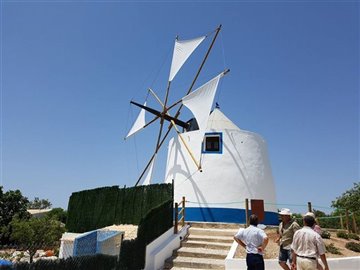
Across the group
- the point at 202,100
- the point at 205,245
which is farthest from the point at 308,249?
the point at 202,100

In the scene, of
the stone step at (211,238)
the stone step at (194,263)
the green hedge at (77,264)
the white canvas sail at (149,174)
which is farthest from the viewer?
the white canvas sail at (149,174)

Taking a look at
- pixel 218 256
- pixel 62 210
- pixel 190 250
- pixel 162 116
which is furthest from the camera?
pixel 62 210

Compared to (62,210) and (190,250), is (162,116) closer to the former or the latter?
(190,250)

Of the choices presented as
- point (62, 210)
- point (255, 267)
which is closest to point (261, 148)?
point (255, 267)

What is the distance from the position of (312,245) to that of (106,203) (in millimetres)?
14877

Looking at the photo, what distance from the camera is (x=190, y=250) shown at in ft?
34.8

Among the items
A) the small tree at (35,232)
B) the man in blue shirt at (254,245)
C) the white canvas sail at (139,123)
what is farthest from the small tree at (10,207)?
the man in blue shirt at (254,245)

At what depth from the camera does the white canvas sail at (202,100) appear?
54.7ft

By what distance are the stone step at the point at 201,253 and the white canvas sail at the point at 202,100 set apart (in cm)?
733

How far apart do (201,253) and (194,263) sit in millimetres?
650

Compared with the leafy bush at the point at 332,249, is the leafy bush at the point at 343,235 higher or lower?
higher

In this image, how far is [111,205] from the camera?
57.8 ft

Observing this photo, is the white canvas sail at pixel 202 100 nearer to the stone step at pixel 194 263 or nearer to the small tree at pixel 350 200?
the stone step at pixel 194 263

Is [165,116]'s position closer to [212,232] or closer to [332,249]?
[212,232]
